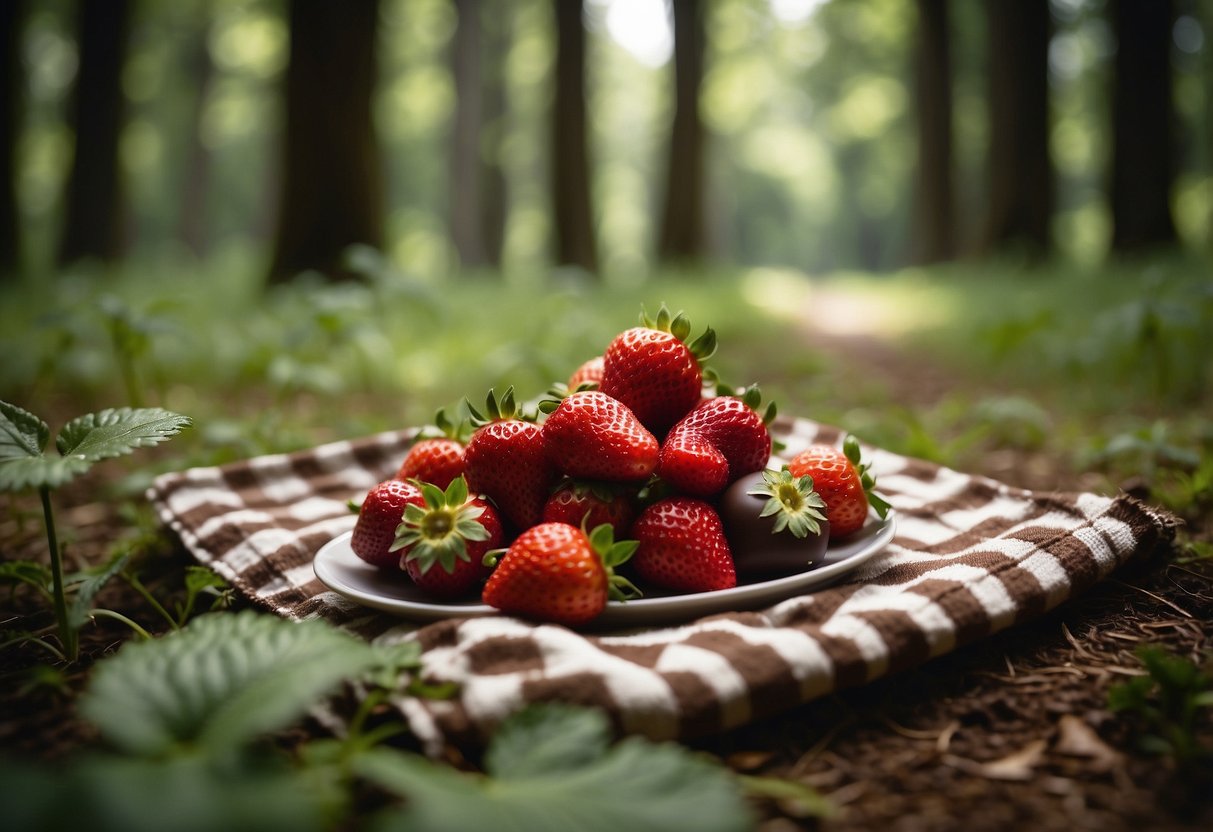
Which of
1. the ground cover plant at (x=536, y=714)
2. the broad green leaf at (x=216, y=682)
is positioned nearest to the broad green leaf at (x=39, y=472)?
the ground cover plant at (x=536, y=714)

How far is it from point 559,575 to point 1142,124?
9.58m

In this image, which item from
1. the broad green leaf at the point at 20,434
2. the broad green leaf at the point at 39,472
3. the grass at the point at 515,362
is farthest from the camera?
the grass at the point at 515,362

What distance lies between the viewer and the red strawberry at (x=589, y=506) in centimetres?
144

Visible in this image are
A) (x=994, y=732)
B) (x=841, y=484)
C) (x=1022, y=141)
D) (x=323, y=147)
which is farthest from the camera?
(x=1022, y=141)

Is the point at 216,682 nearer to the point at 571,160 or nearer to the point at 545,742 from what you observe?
the point at 545,742

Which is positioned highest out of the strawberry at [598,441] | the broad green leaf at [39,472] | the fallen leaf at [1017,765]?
the broad green leaf at [39,472]

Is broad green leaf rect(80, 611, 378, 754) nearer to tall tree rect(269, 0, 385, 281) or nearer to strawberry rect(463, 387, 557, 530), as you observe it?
strawberry rect(463, 387, 557, 530)

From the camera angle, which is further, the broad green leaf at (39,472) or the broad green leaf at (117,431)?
the broad green leaf at (117,431)

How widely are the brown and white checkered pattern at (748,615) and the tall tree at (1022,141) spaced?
9442 mm

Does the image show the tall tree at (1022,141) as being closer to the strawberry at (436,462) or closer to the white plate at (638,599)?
the white plate at (638,599)

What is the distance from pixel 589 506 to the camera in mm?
1438

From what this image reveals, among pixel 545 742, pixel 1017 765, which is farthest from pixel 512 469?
pixel 1017 765

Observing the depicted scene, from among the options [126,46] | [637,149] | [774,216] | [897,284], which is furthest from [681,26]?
[774,216]

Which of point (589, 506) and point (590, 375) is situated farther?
point (590, 375)
